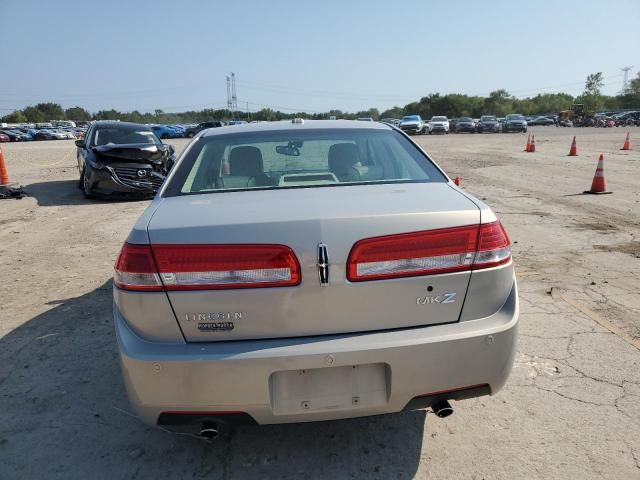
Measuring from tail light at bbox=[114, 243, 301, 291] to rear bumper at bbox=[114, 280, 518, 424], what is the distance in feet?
0.83

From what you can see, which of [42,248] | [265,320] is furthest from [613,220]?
[42,248]

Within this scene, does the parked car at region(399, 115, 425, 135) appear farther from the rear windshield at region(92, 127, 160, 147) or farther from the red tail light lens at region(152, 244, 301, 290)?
the red tail light lens at region(152, 244, 301, 290)

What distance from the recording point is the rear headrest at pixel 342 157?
3086 millimetres

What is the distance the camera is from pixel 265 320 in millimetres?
2027

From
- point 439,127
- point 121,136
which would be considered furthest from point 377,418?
point 439,127

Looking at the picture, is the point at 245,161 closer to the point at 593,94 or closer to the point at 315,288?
the point at 315,288

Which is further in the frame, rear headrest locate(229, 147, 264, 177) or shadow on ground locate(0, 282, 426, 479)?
rear headrest locate(229, 147, 264, 177)

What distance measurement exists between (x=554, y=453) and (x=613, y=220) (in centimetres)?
615

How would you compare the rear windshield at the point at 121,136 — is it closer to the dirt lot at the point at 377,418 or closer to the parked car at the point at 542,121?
the dirt lot at the point at 377,418

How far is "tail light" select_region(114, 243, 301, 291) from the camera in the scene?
2004 millimetres

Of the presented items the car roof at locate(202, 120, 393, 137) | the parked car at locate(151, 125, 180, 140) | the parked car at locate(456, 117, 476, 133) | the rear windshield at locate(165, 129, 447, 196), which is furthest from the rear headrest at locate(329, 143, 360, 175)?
the parked car at locate(151, 125, 180, 140)

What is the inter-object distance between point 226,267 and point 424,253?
824 millimetres

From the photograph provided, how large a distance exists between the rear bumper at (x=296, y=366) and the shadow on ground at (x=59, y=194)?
9104 mm

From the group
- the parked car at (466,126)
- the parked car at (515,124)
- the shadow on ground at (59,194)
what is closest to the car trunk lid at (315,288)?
the shadow on ground at (59,194)
